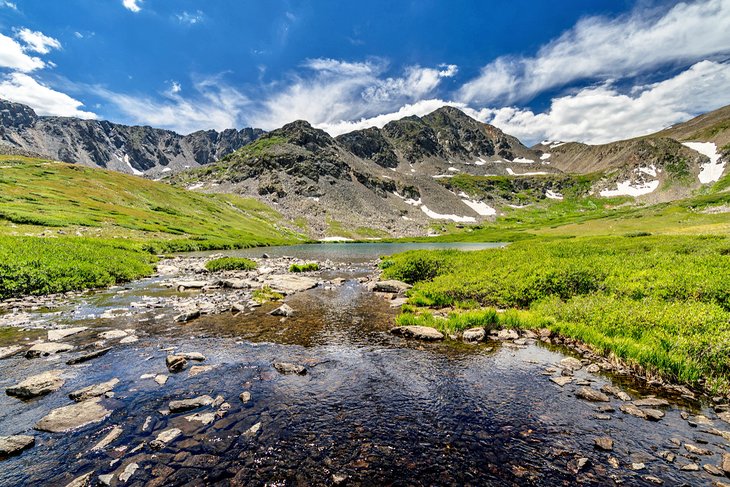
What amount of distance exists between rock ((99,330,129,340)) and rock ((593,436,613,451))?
64.9 ft

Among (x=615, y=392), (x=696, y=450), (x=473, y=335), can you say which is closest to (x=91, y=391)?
(x=473, y=335)

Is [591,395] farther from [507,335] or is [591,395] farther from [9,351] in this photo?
[9,351]

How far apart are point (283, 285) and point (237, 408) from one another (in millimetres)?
22237

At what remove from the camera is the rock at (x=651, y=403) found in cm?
1009

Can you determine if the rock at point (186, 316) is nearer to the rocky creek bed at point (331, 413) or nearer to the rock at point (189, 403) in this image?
the rocky creek bed at point (331, 413)

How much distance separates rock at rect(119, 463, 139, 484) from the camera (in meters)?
6.92

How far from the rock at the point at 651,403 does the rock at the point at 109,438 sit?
15.1m

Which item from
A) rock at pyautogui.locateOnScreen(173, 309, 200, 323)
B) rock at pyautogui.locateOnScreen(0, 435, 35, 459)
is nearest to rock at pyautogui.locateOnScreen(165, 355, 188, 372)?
rock at pyautogui.locateOnScreen(0, 435, 35, 459)

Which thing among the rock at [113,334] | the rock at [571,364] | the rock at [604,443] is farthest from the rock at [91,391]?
the rock at [571,364]

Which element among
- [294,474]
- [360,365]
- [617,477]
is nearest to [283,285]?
[360,365]

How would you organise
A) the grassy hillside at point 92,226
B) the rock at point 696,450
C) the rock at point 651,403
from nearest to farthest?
the rock at point 696,450 → the rock at point 651,403 → the grassy hillside at point 92,226

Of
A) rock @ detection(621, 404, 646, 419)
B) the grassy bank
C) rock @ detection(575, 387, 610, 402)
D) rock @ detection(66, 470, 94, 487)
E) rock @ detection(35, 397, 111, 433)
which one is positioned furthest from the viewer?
the grassy bank

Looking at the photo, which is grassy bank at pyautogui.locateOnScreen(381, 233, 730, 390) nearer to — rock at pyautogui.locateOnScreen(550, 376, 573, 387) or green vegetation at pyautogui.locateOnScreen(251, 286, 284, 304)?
rock at pyautogui.locateOnScreen(550, 376, 573, 387)

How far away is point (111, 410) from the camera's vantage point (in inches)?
378
